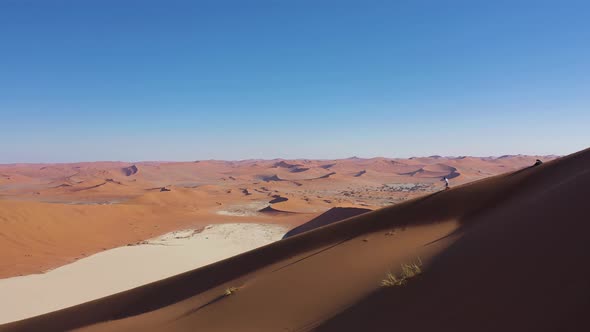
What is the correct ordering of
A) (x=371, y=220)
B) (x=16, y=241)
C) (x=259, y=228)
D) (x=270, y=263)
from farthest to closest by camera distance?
1. (x=259, y=228)
2. (x=16, y=241)
3. (x=371, y=220)
4. (x=270, y=263)

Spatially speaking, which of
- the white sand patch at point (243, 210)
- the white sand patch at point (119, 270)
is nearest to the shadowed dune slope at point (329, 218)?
the white sand patch at point (119, 270)

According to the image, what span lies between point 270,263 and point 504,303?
20.9ft

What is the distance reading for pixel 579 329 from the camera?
2.32 metres

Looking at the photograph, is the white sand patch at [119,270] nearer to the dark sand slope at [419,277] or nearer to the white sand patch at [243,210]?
the dark sand slope at [419,277]

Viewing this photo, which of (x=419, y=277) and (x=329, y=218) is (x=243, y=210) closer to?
(x=329, y=218)

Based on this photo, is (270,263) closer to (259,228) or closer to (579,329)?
(579,329)

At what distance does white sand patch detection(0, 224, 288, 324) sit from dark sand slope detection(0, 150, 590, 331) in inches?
171

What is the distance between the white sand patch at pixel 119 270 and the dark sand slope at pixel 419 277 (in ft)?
14.3

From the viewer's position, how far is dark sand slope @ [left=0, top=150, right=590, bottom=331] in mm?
3033

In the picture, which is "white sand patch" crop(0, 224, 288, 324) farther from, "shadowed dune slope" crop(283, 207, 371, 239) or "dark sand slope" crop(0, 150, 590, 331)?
"dark sand slope" crop(0, 150, 590, 331)

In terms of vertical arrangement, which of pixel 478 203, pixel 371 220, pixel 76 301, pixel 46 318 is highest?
pixel 478 203

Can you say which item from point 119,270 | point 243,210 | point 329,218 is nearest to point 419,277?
point 119,270

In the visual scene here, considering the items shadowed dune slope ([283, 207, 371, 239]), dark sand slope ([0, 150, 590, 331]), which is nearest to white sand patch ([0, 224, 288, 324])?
shadowed dune slope ([283, 207, 371, 239])

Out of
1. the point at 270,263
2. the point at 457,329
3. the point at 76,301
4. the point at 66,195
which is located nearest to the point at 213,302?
the point at 270,263
